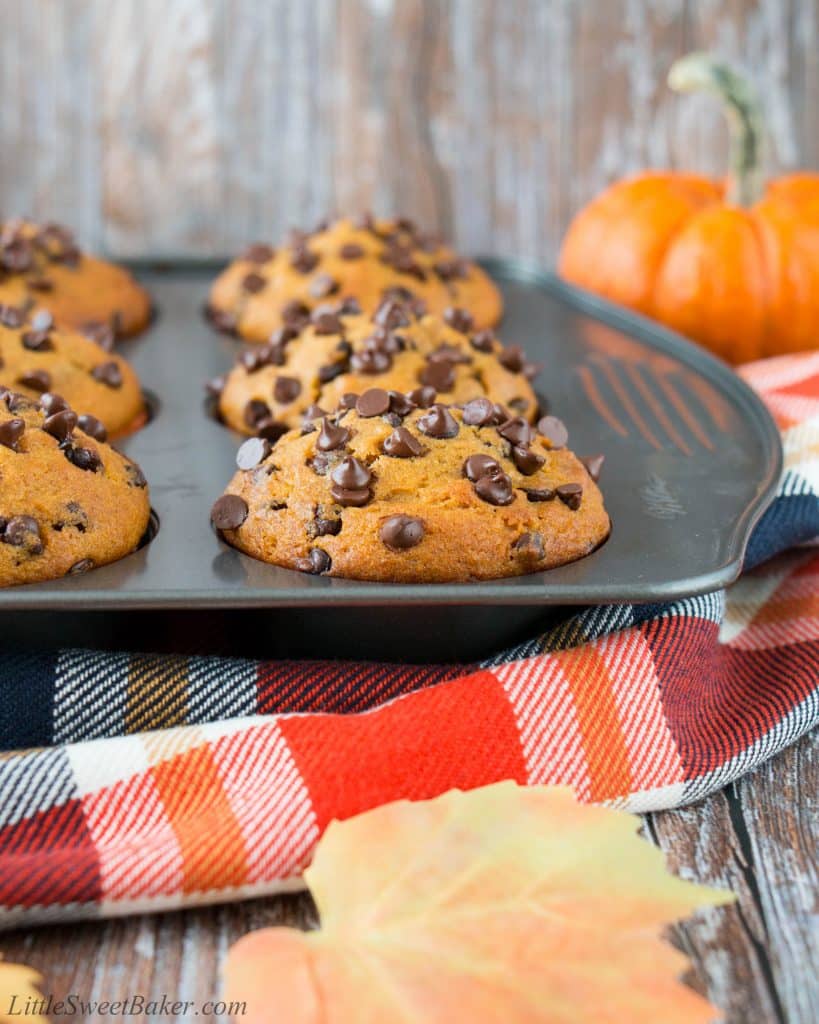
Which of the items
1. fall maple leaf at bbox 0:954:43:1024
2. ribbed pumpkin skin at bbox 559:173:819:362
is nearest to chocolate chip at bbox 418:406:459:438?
fall maple leaf at bbox 0:954:43:1024

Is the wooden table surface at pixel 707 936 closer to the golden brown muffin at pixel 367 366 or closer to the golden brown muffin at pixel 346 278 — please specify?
the golden brown muffin at pixel 367 366

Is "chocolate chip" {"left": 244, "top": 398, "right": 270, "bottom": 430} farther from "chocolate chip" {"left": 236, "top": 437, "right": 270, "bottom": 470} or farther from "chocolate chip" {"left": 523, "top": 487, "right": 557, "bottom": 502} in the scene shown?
"chocolate chip" {"left": 523, "top": 487, "right": 557, "bottom": 502}

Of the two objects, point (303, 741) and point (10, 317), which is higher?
point (10, 317)

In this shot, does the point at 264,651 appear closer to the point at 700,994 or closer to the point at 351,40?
the point at 700,994

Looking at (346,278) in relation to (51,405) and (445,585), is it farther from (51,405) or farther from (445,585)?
(445,585)

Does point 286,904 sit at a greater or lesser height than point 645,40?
lesser

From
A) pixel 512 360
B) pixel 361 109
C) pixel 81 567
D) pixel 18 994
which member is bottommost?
pixel 18 994

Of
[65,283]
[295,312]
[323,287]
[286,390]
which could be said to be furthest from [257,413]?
[65,283]

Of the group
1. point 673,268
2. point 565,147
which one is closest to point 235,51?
point 565,147
